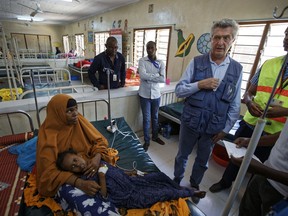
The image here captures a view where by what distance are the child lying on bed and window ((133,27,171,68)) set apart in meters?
3.29

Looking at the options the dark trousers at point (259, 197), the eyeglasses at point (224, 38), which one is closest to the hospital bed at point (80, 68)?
the eyeglasses at point (224, 38)

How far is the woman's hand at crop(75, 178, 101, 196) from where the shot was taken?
1.03 m

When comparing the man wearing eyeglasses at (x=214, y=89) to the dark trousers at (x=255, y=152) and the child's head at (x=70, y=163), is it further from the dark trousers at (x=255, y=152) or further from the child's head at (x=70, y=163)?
the child's head at (x=70, y=163)

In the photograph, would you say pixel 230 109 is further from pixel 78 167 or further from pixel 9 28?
pixel 9 28

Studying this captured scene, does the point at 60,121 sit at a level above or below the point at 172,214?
above

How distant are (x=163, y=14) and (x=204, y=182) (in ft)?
11.7

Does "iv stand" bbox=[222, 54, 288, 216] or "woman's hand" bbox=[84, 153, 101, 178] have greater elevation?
"iv stand" bbox=[222, 54, 288, 216]

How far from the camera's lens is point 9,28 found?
1031 centimetres

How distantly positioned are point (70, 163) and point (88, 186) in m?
0.22

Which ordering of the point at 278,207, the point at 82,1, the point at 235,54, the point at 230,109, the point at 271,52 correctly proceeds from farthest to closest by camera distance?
the point at 82,1
the point at 235,54
the point at 271,52
the point at 230,109
the point at 278,207

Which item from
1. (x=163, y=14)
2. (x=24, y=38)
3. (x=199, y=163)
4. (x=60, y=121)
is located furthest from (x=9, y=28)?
(x=199, y=163)

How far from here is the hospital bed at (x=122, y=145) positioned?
112 cm

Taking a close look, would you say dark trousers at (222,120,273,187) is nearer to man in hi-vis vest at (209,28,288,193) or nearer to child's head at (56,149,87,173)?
man in hi-vis vest at (209,28,288,193)

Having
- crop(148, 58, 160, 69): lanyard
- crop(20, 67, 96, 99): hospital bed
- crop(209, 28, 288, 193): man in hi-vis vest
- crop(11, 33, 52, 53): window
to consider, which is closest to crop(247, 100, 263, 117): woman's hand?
crop(209, 28, 288, 193): man in hi-vis vest
